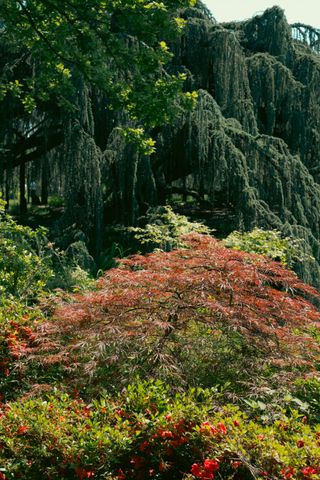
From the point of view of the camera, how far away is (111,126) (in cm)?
1074

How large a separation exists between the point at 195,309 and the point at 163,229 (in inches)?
160

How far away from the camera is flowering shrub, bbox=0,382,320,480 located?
9.96 feet

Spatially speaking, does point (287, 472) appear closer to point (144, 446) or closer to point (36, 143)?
point (144, 446)

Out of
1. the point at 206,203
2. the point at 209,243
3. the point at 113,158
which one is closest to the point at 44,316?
the point at 209,243

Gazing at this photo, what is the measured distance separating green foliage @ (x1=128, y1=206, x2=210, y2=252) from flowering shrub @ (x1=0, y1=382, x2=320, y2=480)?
3.74 m

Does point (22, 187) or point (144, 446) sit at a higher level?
point (22, 187)

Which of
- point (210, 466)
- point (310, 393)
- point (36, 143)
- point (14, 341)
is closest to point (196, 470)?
point (210, 466)

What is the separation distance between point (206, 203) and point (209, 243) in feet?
23.5

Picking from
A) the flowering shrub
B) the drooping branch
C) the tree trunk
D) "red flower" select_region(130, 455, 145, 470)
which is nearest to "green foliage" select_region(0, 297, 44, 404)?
the flowering shrub

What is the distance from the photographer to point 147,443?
3.23 m

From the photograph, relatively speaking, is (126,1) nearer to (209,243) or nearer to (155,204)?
(155,204)

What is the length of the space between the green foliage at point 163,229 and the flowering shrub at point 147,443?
3.74 metres

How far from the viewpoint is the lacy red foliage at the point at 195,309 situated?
411 cm

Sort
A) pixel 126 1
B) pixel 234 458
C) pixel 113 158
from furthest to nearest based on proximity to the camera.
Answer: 1. pixel 113 158
2. pixel 126 1
3. pixel 234 458
